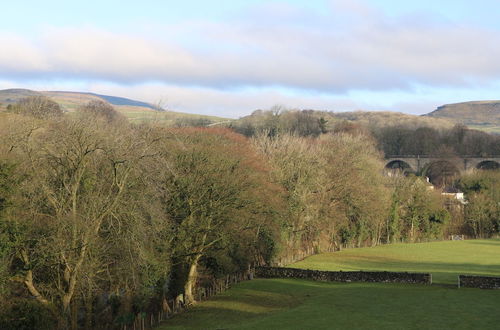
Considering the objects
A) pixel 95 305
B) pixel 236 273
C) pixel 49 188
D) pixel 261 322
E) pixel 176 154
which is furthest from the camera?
pixel 236 273

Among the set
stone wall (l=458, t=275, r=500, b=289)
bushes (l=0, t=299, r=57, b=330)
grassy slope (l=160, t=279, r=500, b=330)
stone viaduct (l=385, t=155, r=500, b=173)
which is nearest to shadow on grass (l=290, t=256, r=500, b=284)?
stone wall (l=458, t=275, r=500, b=289)

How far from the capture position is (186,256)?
131 ft

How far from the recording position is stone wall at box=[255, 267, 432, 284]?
4150cm

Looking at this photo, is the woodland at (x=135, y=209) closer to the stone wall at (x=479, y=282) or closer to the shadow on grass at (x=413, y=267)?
the shadow on grass at (x=413, y=267)

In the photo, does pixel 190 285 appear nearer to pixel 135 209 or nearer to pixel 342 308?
pixel 342 308

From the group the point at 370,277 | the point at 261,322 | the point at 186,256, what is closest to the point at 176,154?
the point at 186,256

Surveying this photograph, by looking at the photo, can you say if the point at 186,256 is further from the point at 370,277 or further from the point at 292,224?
the point at 292,224

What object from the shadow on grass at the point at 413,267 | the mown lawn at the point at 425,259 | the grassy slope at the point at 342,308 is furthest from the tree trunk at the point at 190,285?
the mown lawn at the point at 425,259

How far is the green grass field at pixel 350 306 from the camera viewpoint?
95.8 ft

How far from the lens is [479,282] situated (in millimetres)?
38281

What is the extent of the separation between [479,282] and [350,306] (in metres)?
10.0

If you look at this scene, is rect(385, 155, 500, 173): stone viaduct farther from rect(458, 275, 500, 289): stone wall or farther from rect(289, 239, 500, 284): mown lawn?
rect(458, 275, 500, 289): stone wall

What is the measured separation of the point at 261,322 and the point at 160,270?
6.95 meters

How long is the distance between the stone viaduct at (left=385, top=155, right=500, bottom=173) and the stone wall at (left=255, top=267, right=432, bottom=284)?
100.0 meters
